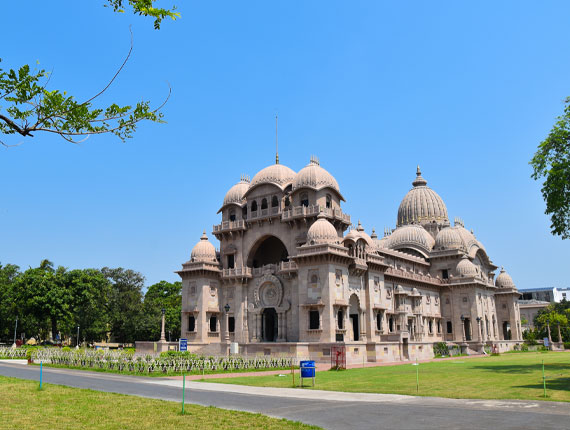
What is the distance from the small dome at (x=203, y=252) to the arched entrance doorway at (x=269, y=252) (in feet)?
16.2

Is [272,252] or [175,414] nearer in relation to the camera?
[175,414]

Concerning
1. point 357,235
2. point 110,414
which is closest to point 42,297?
point 357,235

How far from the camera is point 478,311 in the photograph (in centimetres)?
7250

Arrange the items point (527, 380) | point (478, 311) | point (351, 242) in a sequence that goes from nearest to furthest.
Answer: point (527, 380)
point (351, 242)
point (478, 311)

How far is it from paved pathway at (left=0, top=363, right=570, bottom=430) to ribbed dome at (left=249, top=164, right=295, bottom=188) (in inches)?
1420

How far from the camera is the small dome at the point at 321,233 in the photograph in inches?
1918

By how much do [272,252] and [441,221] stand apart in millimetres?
39283

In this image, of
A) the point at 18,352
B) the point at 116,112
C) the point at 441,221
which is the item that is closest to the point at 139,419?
the point at 116,112

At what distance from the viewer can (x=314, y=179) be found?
5409cm

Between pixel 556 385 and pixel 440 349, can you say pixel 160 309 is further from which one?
pixel 556 385

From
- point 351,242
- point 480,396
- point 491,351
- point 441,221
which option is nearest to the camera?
point 480,396

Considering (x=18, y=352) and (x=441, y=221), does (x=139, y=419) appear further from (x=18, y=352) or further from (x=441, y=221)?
(x=441, y=221)

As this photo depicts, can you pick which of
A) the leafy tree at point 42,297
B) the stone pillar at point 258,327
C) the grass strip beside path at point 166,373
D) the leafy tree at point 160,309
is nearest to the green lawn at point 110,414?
the grass strip beside path at point 166,373

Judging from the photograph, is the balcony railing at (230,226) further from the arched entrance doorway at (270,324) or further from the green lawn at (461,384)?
the green lawn at (461,384)
